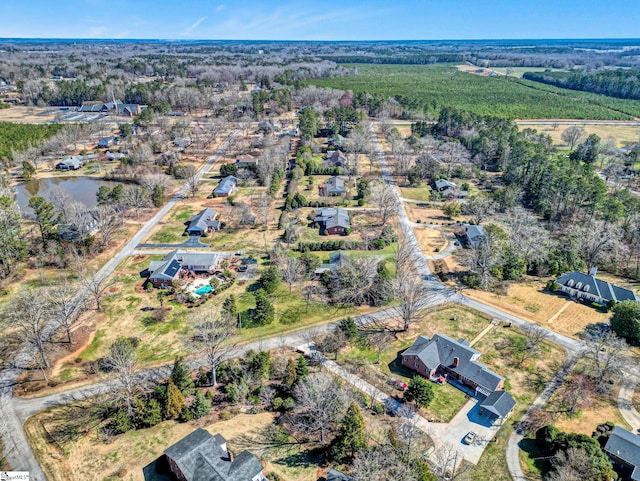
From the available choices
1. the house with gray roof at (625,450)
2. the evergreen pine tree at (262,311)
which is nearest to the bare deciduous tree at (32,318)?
the evergreen pine tree at (262,311)

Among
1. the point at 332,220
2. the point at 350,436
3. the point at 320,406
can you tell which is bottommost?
the point at 350,436

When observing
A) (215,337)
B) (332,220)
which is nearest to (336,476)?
(215,337)

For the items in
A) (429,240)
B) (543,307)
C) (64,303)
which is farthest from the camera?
(429,240)

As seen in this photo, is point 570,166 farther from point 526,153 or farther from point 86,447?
point 86,447

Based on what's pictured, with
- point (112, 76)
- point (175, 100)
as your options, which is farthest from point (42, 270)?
point (112, 76)

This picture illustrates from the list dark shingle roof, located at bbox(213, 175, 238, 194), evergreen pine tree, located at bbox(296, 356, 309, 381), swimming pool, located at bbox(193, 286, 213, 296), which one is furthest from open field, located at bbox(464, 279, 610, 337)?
dark shingle roof, located at bbox(213, 175, 238, 194)

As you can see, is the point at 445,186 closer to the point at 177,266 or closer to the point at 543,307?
the point at 543,307

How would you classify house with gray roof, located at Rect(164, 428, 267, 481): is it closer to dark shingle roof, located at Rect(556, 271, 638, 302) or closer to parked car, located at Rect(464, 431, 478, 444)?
parked car, located at Rect(464, 431, 478, 444)
